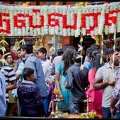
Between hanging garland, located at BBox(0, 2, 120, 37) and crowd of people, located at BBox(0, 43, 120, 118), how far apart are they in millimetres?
595

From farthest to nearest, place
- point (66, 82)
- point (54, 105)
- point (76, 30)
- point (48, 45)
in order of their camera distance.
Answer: point (48, 45) < point (66, 82) < point (54, 105) < point (76, 30)

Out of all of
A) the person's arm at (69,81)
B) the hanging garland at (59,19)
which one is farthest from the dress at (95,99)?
the hanging garland at (59,19)

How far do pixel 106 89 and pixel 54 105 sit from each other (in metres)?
0.90

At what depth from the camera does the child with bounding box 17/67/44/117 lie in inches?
234

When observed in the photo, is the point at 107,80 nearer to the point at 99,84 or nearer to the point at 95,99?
the point at 99,84

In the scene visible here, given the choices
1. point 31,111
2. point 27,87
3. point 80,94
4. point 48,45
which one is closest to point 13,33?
point 27,87

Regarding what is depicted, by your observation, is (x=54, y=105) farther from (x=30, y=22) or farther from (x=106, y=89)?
(x=30, y=22)

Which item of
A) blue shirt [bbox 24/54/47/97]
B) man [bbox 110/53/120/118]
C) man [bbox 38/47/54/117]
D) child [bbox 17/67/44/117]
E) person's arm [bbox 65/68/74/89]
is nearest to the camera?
man [bbox 110/53/120/118]

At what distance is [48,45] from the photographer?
44.9ft

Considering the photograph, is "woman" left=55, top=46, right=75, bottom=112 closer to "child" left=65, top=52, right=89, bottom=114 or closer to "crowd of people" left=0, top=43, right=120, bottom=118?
"crowd of people" left=0, top=43, right=120, bottom=118

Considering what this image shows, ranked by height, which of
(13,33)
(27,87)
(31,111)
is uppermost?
(13,33)

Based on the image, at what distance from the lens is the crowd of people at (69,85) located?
5960mm

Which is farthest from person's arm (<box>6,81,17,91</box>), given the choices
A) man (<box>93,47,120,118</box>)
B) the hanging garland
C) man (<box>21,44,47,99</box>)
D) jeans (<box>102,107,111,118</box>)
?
jeans (<box>102,107,111,118</box>)

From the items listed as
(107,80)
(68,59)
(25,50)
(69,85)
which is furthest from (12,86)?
(107,80)
